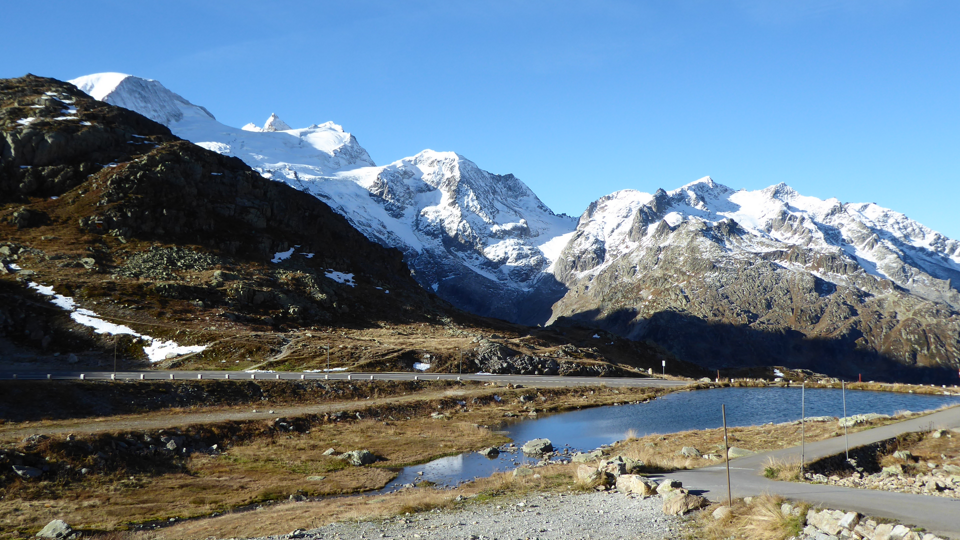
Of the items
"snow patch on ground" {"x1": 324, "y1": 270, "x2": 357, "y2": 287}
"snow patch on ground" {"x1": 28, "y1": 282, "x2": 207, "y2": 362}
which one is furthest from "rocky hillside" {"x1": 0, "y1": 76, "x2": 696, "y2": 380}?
"snow patch on ground" {"x1": 324, "y1": 270, "x2": 357, "y2": 287}

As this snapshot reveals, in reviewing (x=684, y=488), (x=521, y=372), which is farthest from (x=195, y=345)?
(x=684, y=488)

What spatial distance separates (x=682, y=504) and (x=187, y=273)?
361 ft

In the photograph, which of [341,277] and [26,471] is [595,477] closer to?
[26,471]

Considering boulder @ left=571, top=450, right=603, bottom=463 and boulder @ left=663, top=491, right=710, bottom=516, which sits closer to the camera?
boulder @ left=663, top=491, right=710, bottom=516

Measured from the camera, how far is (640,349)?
491 feet

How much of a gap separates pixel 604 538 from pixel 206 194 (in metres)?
150

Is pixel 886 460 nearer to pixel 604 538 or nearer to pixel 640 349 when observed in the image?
Answer: pixel 604 538

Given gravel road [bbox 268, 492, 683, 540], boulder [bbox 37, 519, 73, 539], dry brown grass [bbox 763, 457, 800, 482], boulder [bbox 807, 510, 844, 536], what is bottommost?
boulder [bbox 37, 519, 73, 539]

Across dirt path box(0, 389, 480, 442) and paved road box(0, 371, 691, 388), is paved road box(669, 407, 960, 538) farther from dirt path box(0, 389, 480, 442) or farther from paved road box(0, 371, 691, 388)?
paved road box(0, 371, 691, 388)

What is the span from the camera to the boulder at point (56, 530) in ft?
80.0

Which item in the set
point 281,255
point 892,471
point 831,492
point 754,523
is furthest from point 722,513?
point 281,255

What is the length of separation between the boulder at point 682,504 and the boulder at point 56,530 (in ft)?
80.0

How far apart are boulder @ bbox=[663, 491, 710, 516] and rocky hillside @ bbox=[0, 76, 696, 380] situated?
6538 centimetres

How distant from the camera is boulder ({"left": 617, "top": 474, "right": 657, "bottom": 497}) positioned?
26.0 meters
